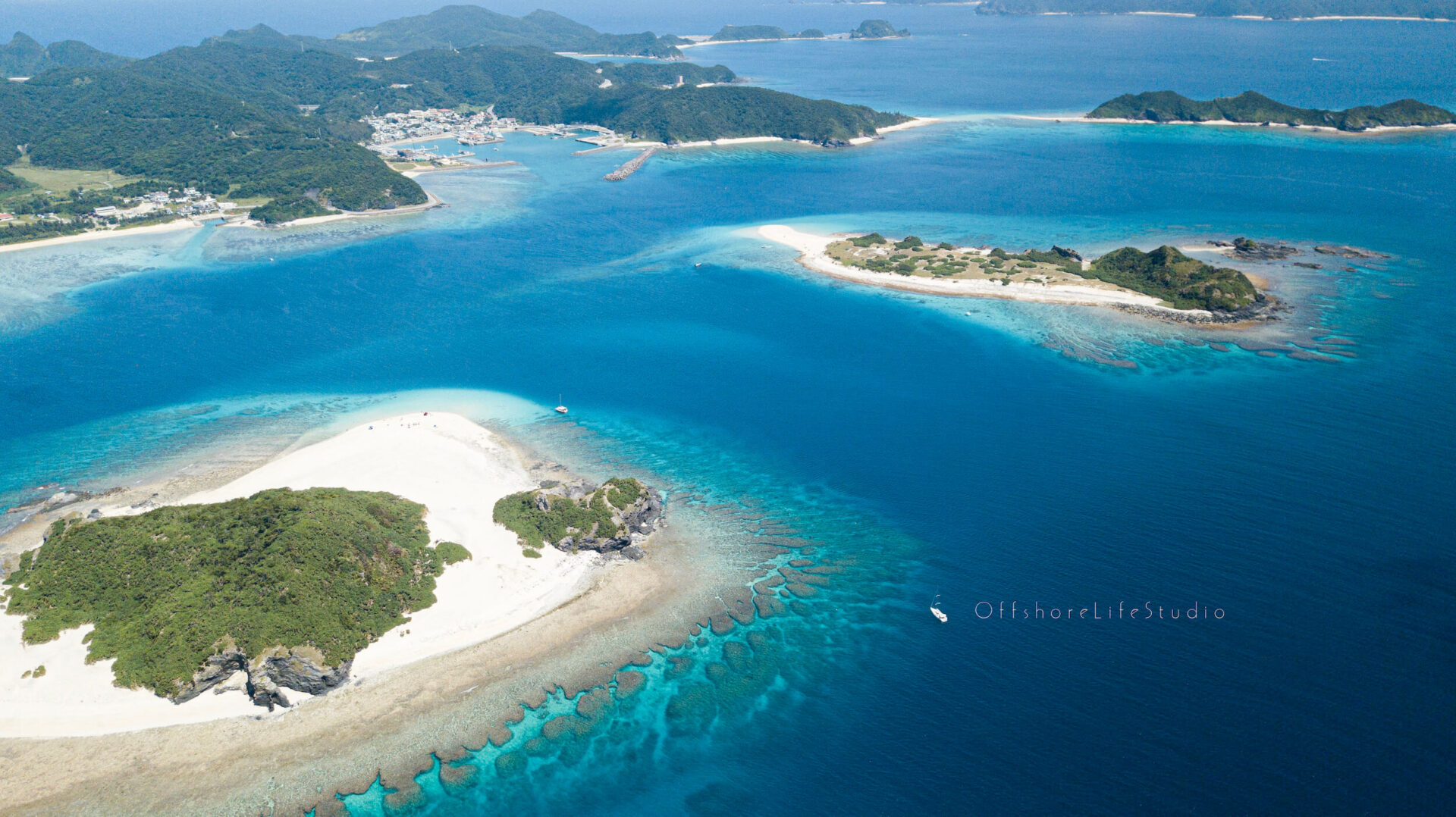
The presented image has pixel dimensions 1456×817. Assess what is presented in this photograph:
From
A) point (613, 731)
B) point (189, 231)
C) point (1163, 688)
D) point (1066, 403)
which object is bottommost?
point (613, 731)

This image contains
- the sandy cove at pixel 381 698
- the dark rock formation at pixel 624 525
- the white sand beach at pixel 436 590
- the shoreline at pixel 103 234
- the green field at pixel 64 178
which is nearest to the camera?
the sandy cove at pixel 381 698

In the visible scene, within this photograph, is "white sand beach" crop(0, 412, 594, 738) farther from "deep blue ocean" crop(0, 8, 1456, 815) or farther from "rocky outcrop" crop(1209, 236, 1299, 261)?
"rocky outcrop" crop(1209, 236, 1299, 261)

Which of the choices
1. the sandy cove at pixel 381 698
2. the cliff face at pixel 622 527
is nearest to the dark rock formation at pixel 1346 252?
the cliff face at pixel 622 527

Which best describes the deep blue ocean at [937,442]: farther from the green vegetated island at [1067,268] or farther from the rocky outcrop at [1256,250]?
the green vegetated island at [1067,268]

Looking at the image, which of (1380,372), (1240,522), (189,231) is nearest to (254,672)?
(1240,522)

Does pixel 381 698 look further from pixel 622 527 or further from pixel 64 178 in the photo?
pixel 64 178

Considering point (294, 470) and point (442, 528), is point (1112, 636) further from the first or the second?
point (294, 470)

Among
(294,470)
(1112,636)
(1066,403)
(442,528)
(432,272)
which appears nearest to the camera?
(1112,636)

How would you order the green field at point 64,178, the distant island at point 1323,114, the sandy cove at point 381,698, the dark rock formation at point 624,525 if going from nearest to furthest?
the sandy cove at point 381,698 < the dark rock formation at point 624,525 < the green field at point 64,178 < the distant island at point 1323,114
